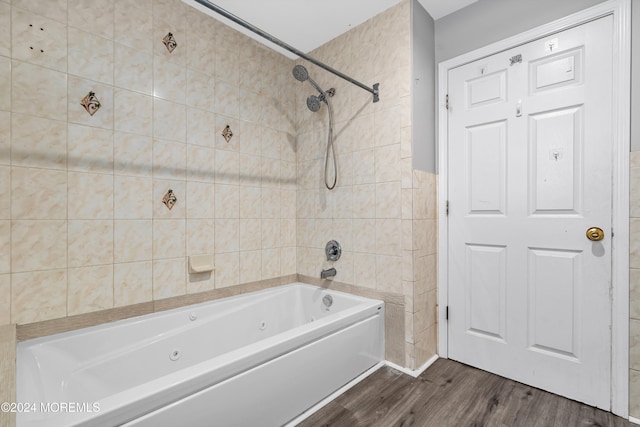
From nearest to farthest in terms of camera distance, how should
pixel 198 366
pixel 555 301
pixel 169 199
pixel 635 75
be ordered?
pixel 198 366, pixel 635 75, pixel 555 301, pixel 169 199

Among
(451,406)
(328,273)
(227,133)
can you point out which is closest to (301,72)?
(227,133)

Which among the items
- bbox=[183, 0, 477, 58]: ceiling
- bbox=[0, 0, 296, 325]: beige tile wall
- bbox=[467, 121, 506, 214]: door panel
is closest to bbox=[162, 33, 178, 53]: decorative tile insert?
bbox=[0, 0, 296, 325]: beige tile wall

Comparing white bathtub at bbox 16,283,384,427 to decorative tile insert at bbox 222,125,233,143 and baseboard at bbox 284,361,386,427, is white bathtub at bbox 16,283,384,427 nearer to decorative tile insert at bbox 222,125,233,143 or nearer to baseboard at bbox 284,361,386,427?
baseboard at bbox 284,361,386,427

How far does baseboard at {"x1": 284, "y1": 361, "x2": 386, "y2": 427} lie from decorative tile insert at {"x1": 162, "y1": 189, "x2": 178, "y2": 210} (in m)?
1.42

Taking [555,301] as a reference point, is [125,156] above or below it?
above

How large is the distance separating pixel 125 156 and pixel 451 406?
2310 mm

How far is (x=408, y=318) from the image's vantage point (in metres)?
1.98

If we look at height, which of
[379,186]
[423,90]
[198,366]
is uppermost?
[423,90]

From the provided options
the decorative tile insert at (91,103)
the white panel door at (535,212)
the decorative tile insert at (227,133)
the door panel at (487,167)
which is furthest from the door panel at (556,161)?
the decorative tile insert at (91,103)

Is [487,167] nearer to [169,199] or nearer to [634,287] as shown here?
[634,287]

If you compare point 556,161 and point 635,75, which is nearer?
point 635,75

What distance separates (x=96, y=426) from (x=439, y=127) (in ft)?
7.73

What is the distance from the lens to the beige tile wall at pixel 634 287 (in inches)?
58.4

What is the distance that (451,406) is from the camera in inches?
64.7
